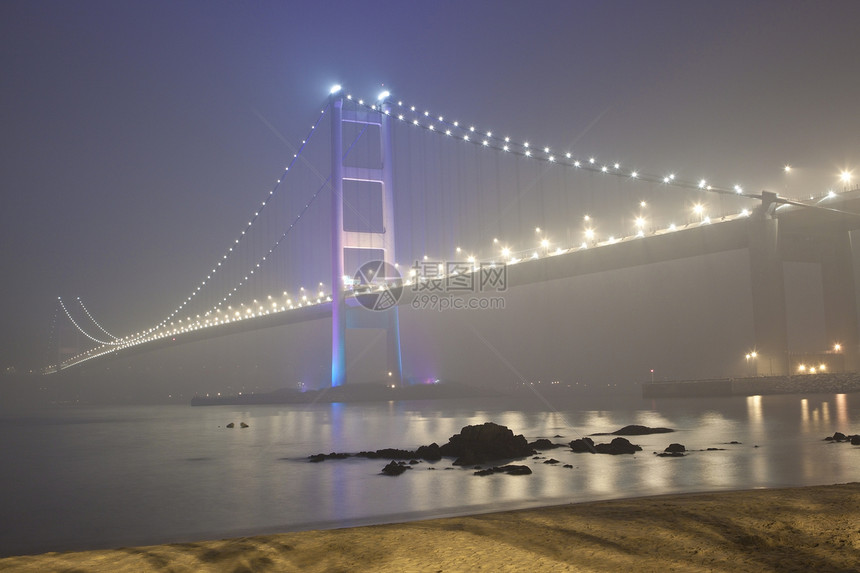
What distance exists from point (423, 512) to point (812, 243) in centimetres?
3129

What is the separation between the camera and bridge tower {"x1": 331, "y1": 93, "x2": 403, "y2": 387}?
1479 inches

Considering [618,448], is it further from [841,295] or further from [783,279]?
[841,295]

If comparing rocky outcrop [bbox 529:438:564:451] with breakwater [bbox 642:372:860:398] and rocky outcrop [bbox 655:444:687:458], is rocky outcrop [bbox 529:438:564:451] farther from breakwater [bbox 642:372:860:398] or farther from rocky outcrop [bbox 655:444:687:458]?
breakwater [bbox 642:372:860:398]

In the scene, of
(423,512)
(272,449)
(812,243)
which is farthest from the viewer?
(812,243)

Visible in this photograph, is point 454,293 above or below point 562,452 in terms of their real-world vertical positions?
above

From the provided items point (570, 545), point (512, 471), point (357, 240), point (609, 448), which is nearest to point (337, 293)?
point (357, 240)

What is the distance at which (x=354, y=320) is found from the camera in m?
39.5

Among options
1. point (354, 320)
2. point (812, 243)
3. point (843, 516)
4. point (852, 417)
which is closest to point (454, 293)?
point (354, 320)

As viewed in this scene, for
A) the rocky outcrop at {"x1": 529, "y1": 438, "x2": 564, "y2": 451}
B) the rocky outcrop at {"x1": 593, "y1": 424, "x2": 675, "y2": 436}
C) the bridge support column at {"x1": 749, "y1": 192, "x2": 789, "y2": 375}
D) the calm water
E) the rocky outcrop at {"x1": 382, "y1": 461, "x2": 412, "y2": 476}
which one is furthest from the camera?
the bridge support column at {"x1": 749, "y1": 192, "x2": 789, "y2": 375}

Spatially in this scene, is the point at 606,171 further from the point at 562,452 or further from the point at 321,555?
the point at 321,555

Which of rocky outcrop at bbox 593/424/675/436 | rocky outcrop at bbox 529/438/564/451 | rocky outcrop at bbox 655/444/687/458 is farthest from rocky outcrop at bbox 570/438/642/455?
rocky outcrop at bbox 593/424/675/436

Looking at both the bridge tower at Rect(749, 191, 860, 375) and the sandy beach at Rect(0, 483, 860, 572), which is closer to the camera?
the sandy beach at Rect(0, 483, 860, 572)

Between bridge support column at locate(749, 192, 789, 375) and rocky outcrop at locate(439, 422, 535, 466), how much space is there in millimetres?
19837

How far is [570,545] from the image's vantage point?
432 cm
